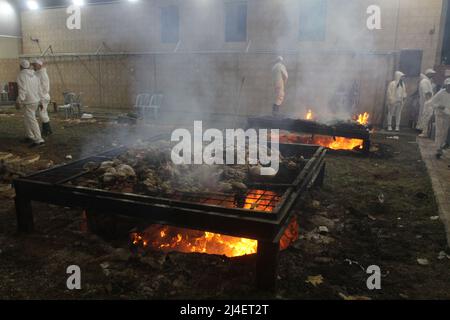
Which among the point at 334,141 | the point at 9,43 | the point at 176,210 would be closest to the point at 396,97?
the point at 334,141

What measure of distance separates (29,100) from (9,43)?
1491 cm

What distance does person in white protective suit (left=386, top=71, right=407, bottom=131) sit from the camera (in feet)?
45.0

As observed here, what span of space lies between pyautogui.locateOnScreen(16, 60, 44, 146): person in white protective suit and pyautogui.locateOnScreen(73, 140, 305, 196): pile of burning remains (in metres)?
6.10

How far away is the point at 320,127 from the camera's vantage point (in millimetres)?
10008

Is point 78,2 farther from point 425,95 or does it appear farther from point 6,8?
point 425,95

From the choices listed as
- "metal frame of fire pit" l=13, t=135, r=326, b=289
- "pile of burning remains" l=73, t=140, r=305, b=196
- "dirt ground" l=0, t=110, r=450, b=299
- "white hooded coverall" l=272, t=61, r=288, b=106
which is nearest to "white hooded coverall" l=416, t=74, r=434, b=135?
"white hooded coverall" l=272, t=61, r=288, b=106

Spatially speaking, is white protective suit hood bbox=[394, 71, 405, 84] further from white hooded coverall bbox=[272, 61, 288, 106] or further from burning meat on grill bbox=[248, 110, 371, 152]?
burning meat on grill bbox=[248, 110, 371, 152]

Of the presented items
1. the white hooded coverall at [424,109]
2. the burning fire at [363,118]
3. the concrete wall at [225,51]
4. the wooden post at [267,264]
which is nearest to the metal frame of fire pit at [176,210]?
the wooden post at [267,264]

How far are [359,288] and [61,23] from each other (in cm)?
2255

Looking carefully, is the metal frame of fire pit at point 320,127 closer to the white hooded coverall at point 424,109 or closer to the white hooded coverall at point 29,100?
the white hooded coverall at point 424,109

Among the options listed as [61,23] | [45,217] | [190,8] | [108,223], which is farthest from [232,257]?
[61,23]

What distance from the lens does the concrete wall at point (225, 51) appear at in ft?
47.7

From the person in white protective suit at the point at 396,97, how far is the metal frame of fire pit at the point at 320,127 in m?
4.68
